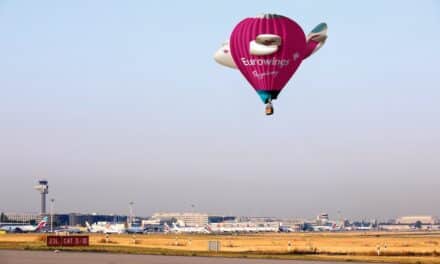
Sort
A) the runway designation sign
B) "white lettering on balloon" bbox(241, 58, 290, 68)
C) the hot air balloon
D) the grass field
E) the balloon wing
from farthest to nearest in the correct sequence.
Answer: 1. the runway designation sign
2. the grass field
3. the balloon wing
4. "white lettering on balloon" bbox(241, 58, 290, 68)
5. the hot air balloon

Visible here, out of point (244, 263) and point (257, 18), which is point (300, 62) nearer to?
point (257, 18)

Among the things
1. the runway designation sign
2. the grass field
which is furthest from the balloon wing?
the runway designation sign

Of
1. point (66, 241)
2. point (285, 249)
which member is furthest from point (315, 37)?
point (66, 241)

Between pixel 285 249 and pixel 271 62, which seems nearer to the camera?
pixel 271 62

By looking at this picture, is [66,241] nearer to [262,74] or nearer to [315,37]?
[262,74]

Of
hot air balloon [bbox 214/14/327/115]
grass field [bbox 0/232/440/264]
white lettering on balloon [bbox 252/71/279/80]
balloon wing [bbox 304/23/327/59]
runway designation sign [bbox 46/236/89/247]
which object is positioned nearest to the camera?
hot air balloon [bbox 214/14/327/115]

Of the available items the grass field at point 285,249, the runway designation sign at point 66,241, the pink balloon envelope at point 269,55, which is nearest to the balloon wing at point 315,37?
the pink balloon envelope at point 269,55

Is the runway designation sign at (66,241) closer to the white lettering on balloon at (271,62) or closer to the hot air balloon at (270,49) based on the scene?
the hot air balloon at (270,49)

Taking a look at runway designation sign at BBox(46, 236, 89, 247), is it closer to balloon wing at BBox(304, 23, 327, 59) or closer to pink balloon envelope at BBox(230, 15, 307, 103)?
pink balloon envelope at BBox(230, 15, 307, 103)
